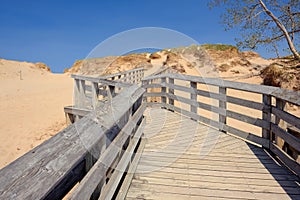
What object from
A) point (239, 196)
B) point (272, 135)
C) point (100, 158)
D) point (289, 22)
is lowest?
point (239, 196)

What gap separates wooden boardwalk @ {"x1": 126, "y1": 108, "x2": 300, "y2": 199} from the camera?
2625 millimetres

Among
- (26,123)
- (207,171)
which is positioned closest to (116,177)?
(207,171)

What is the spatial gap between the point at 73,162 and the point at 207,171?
236cm

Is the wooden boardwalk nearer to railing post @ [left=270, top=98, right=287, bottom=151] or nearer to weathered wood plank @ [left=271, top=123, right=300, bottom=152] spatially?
railing post @ [left=270, top=98, right=287, bottom=151]

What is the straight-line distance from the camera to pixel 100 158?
1.79 m

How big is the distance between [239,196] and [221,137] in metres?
2.11

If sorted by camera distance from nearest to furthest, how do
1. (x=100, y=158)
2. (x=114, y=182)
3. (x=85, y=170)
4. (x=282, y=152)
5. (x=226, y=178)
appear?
(x=100, y=158), (x=85, y=170), (x=114, y=182), (x=226, y=178), (x=282, y=152)

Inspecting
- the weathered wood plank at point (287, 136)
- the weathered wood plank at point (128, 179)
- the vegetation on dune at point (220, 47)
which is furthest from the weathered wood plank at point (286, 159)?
the vegetation on dune at point (220, 47)

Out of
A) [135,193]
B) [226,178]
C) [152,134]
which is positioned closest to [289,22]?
[152,134]

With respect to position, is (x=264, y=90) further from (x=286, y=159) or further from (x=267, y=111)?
(x=286, y=159)

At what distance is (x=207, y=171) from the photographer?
3154mm

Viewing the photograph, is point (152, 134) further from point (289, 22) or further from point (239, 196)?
point (289, 22)

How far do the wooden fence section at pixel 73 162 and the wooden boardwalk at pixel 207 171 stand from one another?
562 millimetres

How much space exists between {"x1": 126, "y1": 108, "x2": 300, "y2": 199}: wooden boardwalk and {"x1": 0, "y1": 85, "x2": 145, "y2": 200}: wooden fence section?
0.56 m
